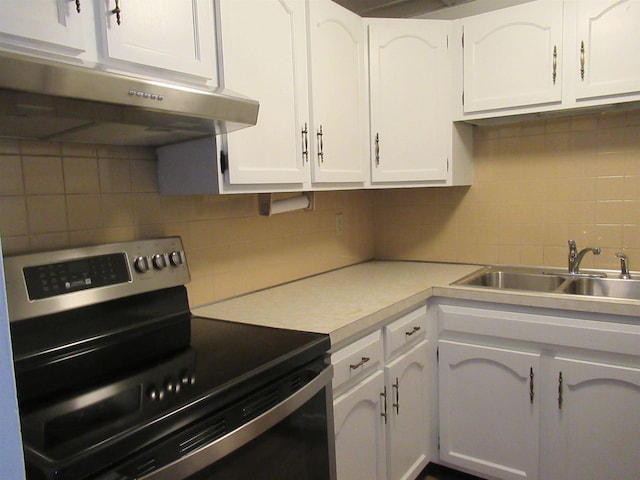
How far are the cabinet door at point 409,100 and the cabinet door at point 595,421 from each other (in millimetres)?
1018

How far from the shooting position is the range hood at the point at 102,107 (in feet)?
2.60

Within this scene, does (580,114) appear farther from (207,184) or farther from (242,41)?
(207,184)

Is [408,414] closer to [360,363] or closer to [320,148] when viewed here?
[360,363]

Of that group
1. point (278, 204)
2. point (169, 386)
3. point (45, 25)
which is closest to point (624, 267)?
point (278, 204)

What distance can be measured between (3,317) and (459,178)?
211 cm

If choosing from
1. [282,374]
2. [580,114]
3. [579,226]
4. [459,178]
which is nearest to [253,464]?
[282,374]

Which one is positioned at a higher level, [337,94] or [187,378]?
[337,94]

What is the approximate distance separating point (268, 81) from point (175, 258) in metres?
0.66

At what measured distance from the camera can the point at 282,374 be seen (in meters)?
1.10

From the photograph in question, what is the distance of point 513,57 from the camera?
1992 mm

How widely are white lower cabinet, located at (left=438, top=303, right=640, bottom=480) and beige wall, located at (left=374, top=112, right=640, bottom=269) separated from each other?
0.62m

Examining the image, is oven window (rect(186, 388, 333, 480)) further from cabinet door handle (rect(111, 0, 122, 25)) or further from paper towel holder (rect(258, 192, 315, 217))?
cabinet door handle (rect(111, 0, 122, 25))

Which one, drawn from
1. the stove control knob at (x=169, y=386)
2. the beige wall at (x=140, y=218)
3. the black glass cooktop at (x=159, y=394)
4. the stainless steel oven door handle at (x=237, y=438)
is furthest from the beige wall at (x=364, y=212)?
the stainless steel oven door handle at (x=237, y=438)

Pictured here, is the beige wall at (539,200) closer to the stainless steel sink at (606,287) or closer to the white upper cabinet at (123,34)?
the stainless steel sink at (606,287)
